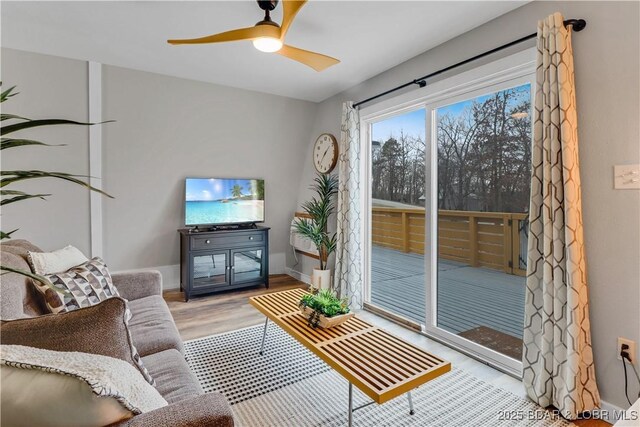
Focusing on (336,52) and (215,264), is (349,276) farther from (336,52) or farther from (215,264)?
(336,52)

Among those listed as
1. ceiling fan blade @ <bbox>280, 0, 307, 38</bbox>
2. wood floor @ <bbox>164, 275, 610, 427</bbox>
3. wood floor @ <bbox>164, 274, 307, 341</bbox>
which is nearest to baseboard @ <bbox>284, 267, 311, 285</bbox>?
wood floor @ <bbox>164, 275, 610, 427</bbox>

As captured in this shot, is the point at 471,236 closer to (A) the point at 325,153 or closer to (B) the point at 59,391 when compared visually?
(A) the point at 325,153

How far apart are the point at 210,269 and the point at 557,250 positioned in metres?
3.45

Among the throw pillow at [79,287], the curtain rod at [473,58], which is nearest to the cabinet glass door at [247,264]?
the throw pillow at [79,287]

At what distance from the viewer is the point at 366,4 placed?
2270 mm

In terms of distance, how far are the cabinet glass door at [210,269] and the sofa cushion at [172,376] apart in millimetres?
2272

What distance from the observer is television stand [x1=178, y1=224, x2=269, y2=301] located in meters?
3.79

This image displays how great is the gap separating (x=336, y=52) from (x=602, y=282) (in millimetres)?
2659

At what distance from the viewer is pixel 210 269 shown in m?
3.95

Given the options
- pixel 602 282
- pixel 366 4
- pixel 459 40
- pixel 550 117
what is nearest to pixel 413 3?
pixel 366 4

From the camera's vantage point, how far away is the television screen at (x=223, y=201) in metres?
4.02

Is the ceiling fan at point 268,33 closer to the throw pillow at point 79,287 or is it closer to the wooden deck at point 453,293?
the throw pillow at point 79,287

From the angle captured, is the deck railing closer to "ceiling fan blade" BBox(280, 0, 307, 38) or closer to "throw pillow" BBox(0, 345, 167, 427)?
"ceiling fan blade" BBox(280, 0, 307, 38)

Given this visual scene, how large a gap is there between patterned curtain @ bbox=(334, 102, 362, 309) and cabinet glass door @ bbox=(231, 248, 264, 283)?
116 centimetres
